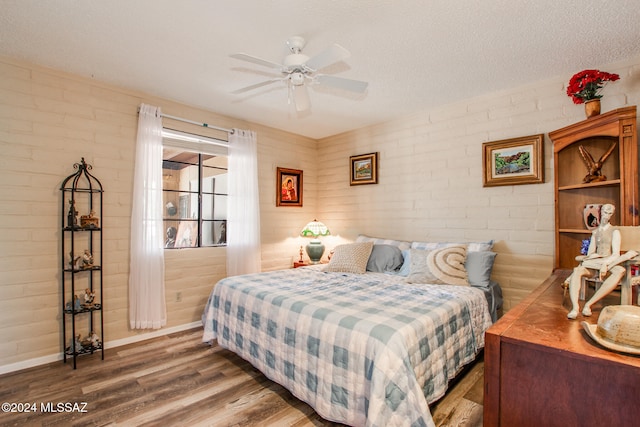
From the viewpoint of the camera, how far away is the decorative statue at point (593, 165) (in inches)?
89.8

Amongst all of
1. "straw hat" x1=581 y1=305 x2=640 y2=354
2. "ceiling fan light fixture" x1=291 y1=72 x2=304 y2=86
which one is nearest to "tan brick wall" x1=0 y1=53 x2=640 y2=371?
"ceiling fan light fixture" x1=291 y1=72 x2=304 y2=86

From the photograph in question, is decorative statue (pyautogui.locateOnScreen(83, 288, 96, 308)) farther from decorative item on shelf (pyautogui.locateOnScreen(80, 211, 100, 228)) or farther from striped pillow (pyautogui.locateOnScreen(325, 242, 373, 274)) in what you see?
striped pillow (pyautogui.locateOnScreen(325, 242, 373, 274))

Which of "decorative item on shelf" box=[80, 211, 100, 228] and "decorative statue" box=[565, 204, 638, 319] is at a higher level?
"decorative item on shelf" box=[80, 211, 100, 228]

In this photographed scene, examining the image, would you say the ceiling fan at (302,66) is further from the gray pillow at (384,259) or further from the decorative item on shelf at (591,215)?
the decorative item on shelf at (591,215)

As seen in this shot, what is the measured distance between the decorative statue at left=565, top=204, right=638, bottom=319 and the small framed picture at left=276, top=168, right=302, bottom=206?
138 inches

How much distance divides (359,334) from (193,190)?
282 centimetres

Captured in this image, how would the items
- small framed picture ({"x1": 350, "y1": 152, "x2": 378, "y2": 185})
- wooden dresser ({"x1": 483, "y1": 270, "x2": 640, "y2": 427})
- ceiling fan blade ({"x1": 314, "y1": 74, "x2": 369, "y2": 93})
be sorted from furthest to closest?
1. small framed picture ({"x1": 350, "y1": 152, "x2": 378, "y2": 185})
2. ceiling fan blade ({"x1": 314, "y1": 74, "x2": 369, "y2": 93})
3. wooden dresser ({"x1": 483, "y1": 270, "x2": 640, "y2": 427})

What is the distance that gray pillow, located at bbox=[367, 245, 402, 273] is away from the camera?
3.35m

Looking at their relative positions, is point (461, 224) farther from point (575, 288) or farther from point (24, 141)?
point (24, 141)

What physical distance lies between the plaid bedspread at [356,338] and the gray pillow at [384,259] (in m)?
0.54

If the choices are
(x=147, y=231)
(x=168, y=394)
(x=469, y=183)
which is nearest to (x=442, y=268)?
(x=469, y=183)

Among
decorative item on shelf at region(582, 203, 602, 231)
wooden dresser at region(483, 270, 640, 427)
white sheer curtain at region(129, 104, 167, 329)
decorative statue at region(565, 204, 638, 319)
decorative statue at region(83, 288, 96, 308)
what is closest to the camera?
wooden dresser at region(483, 270, 640, 427)

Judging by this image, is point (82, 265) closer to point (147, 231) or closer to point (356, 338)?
point (147, 231)

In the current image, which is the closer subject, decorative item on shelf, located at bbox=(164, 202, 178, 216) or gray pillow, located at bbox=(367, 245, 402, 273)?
gray pillow, located at bbox=(367, 245, 402, 273)
